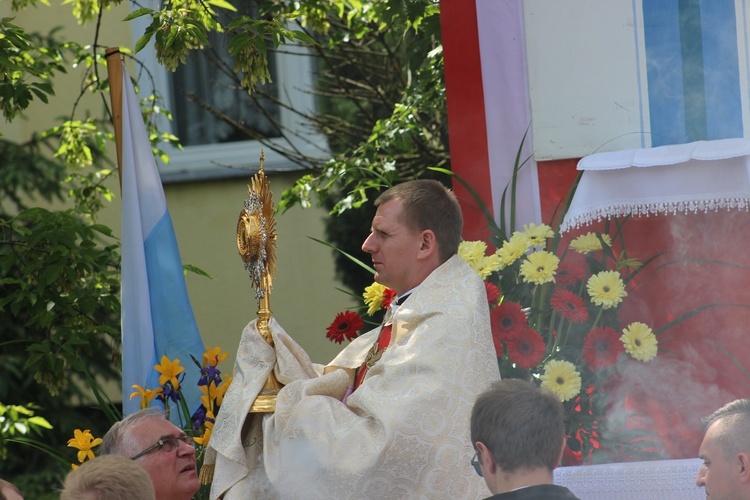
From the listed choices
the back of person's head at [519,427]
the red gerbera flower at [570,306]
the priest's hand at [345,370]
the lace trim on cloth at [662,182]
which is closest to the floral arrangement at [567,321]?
the red gerbera flower at [570,306]

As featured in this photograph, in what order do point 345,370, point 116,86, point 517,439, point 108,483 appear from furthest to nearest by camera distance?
point 116,86 < point 345,370 < point 517,439 < point 108,483

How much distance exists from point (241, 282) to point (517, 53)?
14.3 ft

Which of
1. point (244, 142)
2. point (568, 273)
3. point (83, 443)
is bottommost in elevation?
point (83, 443)

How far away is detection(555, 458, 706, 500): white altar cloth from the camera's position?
4070mm

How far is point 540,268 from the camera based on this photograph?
4.71 m

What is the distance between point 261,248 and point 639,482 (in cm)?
154

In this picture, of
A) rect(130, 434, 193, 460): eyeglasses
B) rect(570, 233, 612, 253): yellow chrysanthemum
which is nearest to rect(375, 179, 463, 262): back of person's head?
rect(570, 233, 612, 253): yellow chrysanthemum

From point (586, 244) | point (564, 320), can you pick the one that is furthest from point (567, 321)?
point (586, 244)

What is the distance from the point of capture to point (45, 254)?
632 centimetres

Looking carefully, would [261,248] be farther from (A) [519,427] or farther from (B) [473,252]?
(A) [519,427]

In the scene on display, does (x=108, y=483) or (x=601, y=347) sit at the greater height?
(x=108, y=483)

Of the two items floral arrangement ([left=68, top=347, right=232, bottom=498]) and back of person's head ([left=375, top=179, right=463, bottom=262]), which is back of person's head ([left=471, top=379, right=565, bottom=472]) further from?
floral arrangement ([left=68, top=347, right=232, bottom=498])

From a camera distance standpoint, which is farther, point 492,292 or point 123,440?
point 492,292

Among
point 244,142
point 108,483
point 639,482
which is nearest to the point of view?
point 108,483
